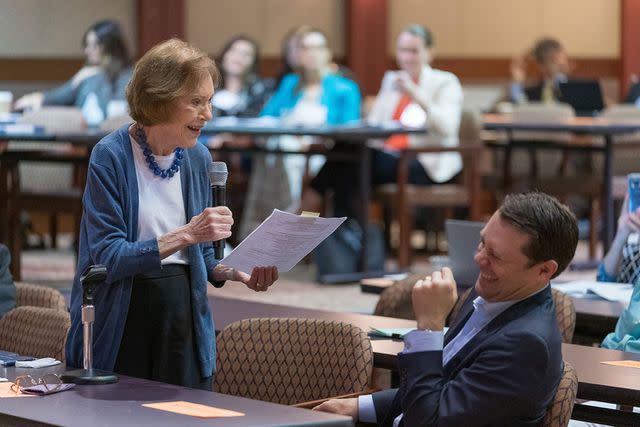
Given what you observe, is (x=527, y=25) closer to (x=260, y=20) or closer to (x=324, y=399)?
(x=260, y=20)

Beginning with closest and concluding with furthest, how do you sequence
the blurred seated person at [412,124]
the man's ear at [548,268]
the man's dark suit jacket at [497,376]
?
the man's dark suit jacket at [497,376], the man's ear at [548,268], the blurred seated person at [412,124]

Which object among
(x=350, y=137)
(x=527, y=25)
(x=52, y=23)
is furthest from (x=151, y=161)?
(x=527, y=25)

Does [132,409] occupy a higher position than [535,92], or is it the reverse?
[535,92]

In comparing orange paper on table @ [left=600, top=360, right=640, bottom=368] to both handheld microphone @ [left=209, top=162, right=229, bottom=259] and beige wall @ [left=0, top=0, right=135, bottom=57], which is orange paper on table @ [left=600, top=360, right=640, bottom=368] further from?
beige wall @ [left=0, top=0, right=135, bottom=57]

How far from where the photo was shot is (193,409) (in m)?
2.82

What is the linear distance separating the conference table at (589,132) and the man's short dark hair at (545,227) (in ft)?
19.0

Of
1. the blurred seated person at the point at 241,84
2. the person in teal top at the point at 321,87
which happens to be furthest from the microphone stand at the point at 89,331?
the blurred seated person at the point at 241,84

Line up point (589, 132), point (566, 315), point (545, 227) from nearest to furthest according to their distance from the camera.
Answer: point (545, 227), point (566, 315), point (589, 132)

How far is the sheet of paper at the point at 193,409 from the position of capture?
9.01 ft

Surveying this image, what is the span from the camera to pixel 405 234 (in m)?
9.08

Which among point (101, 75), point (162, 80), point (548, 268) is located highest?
point (162, 80)

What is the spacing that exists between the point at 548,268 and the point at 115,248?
99cm

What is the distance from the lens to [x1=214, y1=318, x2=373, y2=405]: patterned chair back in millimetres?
3670

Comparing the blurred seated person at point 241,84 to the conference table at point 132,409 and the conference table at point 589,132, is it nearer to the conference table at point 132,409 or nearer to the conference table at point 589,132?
the conference table at point 589,132
